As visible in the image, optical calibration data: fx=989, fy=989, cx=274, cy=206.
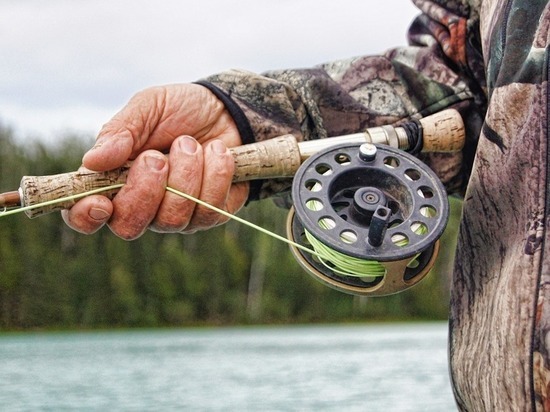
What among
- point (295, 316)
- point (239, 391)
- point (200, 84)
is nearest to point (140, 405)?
point (239, 391)

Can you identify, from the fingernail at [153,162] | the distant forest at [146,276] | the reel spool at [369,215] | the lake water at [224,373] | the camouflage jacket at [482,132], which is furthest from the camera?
the distant forest at [146,276]

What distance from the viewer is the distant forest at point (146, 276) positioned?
33.7m

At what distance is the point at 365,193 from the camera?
5.77ft

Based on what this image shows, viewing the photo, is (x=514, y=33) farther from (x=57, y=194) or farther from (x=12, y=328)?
(x=12, y=328)

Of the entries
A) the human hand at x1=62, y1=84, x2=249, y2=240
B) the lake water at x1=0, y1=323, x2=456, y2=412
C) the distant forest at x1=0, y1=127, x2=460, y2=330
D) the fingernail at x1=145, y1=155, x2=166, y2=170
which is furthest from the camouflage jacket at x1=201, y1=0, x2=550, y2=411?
the distant forest at x1=0, y1=127, x2=460, y2=330

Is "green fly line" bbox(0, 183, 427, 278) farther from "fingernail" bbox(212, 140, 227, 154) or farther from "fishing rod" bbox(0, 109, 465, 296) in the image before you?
"fingernail" bbox(212, 140, 227, 154)

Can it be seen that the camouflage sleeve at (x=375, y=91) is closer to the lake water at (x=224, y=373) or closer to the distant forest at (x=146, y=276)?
the lake water at (x=224, y=373)

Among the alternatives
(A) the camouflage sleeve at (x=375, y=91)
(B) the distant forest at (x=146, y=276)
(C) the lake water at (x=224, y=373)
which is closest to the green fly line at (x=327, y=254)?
(A) the camouflage sleeve at (x=375, y=91)

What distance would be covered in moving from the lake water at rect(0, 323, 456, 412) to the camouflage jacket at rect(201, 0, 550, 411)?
340 inches

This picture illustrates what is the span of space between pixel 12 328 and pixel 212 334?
7.21 meters

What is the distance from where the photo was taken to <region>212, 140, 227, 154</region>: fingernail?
6.24 ft

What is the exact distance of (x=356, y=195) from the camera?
175cm

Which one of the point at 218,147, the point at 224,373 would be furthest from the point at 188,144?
the point at 224,373

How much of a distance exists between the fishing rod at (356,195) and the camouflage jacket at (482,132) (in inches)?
3.8
